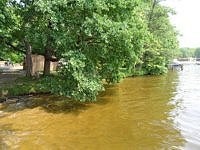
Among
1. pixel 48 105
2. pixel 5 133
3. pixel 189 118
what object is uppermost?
pixel 48 105

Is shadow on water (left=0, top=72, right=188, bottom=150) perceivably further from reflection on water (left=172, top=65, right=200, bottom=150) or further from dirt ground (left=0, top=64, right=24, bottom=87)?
dirt ground (left=0, top=64, right=24, bottom=87)

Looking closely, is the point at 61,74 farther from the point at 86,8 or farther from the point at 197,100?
the point at 197,100

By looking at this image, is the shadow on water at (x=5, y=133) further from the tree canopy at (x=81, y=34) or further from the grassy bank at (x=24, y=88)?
the grassy bank at (x=24, y=88)

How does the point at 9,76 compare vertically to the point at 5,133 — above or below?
above

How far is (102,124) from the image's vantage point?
16.7m

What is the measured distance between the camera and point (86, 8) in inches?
776

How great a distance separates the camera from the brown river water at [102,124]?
13406 mm

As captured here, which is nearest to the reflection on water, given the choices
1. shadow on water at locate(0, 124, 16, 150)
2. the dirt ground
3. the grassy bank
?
shadow on water at locate(0, 124, 16, 150)

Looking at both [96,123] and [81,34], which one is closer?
[96,123]

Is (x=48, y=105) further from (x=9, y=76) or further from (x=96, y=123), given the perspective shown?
(x=9, y=76)

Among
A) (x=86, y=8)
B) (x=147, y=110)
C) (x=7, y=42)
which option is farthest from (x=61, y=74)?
(x=7, y=42)

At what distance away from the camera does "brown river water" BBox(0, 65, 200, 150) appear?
1341 cm

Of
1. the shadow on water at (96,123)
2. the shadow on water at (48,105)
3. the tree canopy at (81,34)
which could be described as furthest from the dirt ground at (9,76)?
the shadow on water at (96,123)

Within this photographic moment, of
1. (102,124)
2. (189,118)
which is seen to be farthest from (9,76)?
(189,118)
